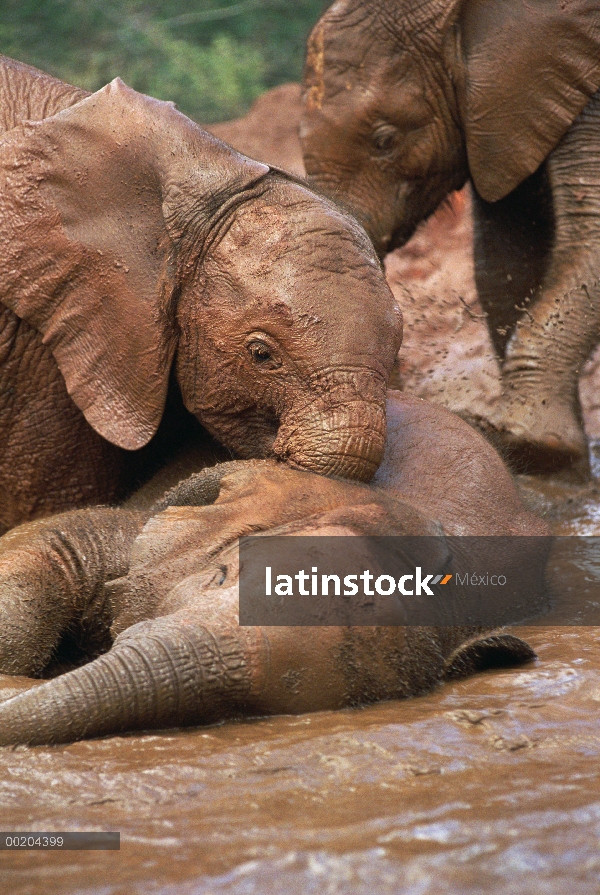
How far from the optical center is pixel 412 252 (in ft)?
31.9

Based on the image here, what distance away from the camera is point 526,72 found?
5.87 metres

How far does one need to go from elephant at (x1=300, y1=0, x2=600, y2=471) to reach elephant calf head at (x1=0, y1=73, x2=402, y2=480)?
223 cm

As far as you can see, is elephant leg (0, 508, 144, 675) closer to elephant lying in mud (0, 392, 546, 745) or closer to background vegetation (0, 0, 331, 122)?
elephant lying in mud (0, 392, 546, 745)

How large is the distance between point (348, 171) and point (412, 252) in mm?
3662

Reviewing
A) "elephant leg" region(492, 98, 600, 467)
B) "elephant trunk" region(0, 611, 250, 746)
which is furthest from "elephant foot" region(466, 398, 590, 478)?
"elephant trunk" region(0, 611, 250, 746)

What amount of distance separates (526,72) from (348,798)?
4.14 meters

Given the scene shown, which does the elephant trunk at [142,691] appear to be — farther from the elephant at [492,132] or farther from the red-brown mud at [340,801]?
the elephant at [492,132]

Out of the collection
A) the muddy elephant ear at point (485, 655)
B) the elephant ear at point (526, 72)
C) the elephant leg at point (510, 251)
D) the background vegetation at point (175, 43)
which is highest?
the elephant ear at point (526, 72)

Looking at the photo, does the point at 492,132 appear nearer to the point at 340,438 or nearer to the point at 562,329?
the point at 562,329

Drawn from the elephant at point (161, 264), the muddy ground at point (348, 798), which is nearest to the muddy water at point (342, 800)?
the muddy ground at point (348, 798)

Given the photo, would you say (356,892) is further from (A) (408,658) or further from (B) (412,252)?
(B) (412,252)

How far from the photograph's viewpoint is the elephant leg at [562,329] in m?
5.60

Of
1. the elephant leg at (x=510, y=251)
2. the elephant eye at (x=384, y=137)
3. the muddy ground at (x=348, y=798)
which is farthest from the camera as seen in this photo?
the elephant leg at (x=510, y=251)

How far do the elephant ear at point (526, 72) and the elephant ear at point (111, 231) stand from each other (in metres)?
2.49
